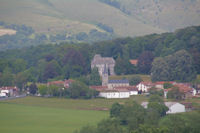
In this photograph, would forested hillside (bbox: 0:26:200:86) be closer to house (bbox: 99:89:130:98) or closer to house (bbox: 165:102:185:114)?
house (bbox: 99:89:130:98)

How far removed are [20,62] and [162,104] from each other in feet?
194

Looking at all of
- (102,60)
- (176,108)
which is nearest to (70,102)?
(176,108)

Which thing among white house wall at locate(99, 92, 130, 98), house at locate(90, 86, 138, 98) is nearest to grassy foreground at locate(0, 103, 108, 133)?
white house wall at locate(99, 92, 130, 98)

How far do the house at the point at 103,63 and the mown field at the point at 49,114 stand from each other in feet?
99.0

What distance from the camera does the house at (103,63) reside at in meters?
124

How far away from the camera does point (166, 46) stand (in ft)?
427

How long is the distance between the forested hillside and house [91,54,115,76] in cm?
163

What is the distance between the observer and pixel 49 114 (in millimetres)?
77188

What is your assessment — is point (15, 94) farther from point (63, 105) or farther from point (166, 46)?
point (166, 46)

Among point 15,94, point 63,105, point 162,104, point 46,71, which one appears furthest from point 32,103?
point 46,71

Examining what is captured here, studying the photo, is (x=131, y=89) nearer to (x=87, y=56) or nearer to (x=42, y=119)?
(x=42, y=119)

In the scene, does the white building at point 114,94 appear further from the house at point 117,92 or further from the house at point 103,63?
the house at point 103,63

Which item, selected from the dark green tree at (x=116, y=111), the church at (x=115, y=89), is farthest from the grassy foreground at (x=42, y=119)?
the church at (x=115, y=89)

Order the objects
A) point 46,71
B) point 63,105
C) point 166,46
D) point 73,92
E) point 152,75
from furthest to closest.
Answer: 1. point 166,46
2. point 46,71
3. point 152,75
4. point 73,92
5. point 63,105
